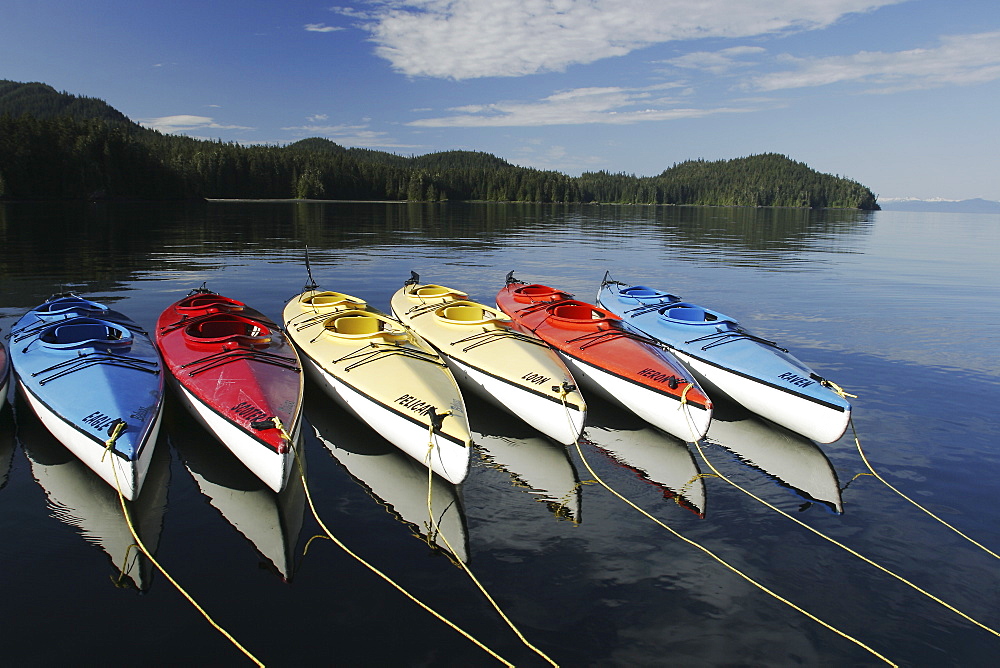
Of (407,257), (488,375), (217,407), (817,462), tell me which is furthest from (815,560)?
(407,257)

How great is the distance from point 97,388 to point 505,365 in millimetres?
7751

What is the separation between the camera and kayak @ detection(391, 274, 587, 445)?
36.3 ft

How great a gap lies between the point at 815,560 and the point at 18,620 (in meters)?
10.1

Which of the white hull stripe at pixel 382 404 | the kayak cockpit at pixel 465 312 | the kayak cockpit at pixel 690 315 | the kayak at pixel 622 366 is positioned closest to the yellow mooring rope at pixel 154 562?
the white hull stripe at pixel 382 404

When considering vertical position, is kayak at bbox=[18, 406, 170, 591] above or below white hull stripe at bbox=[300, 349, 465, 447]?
below

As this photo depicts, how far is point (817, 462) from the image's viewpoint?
11133 millimetres

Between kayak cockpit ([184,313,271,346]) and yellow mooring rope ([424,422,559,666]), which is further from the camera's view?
kayak cockpit ([184,313,271,346])

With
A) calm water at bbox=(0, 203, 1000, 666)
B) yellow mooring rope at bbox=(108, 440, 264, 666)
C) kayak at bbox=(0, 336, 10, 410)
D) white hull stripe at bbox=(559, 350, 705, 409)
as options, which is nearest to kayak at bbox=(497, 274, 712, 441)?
white hull stripe at bbox=(559, 350, 705, 409)

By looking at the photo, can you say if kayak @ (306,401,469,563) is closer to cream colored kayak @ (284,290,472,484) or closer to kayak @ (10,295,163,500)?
cream colored kayak @ (284,290,472,484)

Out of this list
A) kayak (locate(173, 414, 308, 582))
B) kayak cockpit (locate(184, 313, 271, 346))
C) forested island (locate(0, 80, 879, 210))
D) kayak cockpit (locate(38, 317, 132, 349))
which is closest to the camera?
kayak (locate(173, 414, 308, 582))

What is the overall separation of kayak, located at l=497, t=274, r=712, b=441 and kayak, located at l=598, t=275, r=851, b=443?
1.33 meters

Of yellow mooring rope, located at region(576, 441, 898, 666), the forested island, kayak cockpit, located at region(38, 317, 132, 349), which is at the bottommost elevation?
yellow mooring rope, located at region(576, 441, 898, 666)

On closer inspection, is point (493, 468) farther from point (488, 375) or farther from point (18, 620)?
point (18, 620)

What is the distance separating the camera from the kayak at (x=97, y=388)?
333 inches
